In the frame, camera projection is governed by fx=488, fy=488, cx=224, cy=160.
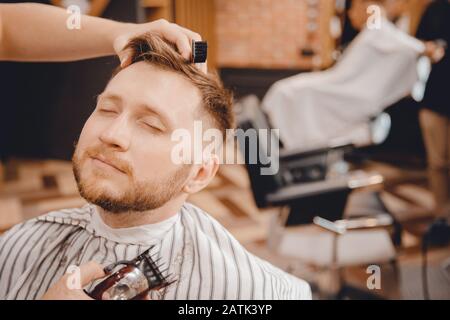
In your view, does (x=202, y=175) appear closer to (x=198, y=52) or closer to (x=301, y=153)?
(x=198, y=52)

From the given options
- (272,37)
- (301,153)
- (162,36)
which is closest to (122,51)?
(162,36)

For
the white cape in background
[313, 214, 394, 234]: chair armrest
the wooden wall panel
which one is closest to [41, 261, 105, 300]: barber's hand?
the wooden wall panel

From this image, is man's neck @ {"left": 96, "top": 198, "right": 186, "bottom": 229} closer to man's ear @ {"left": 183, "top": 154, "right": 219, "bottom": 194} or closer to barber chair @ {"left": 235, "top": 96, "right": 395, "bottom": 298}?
man's ear @ {"left": 183, "top": 154, "right": 219, "bottom": 194}

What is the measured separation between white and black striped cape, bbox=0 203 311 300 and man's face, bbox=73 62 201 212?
0.15 metres

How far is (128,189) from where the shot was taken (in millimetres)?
938

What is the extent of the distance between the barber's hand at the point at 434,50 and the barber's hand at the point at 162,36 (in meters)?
2.20

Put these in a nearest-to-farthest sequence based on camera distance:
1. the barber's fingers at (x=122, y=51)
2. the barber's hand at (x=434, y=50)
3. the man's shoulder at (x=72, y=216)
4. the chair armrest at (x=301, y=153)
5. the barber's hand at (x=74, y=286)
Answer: the barber's hand at (x=74, y=286) < the barber's fingers at (x=122, y=51) < the man's shoulder at (x=72, y=216) < the chair armrest at (x=301, y=153) < the barber's hand at (x=434, y=50)

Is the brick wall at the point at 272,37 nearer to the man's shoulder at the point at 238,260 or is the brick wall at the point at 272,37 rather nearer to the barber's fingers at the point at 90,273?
the man's shoulder at the point at 238,260

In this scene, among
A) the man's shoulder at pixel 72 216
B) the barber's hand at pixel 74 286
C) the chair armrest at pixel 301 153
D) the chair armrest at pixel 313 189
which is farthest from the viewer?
the chair armrest at pixel 301 153

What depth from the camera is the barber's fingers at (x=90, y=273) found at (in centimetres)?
89

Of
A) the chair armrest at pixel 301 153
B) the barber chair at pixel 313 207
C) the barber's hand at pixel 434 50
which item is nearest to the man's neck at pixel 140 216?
the barber chair at pixel 313 207

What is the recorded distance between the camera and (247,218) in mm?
3029

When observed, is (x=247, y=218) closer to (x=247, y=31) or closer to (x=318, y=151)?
(x=318, y=151)
